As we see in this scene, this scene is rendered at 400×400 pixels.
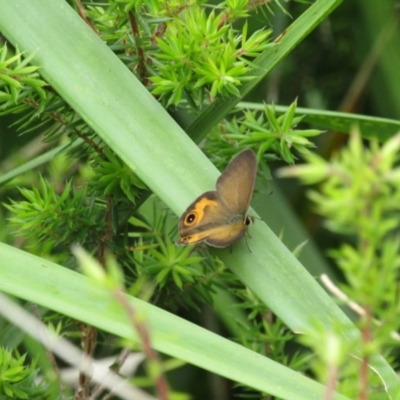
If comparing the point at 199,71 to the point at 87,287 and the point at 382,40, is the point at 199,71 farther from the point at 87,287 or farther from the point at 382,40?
the point at 382,40

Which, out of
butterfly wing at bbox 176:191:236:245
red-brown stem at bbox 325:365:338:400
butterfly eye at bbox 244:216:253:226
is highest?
red-brown stem at bbox 325:365:338:400

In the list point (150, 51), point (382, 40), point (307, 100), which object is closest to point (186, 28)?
point (150, 51)

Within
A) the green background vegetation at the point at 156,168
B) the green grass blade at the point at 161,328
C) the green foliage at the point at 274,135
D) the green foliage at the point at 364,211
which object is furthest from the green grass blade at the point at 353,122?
the green foliage at the point at 364,211

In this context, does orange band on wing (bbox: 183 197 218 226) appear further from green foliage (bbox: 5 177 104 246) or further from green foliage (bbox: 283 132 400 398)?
green foliage (bbox: 283 132 400 398)

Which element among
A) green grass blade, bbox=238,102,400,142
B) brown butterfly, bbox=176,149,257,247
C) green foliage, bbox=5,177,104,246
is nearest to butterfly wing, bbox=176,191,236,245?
brown butterfly, bbox=176,149,257,247

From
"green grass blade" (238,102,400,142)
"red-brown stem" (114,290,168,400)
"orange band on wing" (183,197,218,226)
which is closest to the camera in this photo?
"red-brown stem" (114,290,168,400)
